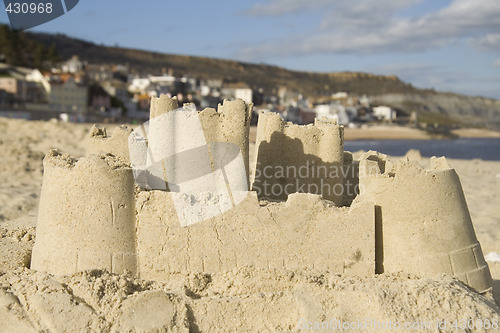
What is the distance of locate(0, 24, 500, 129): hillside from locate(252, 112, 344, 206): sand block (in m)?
86.2

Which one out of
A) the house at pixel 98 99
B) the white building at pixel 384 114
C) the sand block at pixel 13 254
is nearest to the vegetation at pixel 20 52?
the house at pixel 98 99

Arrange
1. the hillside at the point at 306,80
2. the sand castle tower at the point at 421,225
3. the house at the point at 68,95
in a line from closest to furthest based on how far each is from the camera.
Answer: the sand castle tower at the point at 421,225 → the house at the point at 68,95 → the hillside at the point at 306,80

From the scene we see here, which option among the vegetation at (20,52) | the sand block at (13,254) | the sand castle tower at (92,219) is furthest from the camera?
the vegetation at (20,52)

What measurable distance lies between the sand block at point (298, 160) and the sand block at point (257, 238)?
1754 millimetres

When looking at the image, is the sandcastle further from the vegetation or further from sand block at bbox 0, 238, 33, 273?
the vegetation

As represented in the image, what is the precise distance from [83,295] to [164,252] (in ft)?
3.98

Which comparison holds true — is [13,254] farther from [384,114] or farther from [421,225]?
[384,114]

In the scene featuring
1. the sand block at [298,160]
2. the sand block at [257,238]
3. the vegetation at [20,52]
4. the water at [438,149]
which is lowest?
the water at [438,149]

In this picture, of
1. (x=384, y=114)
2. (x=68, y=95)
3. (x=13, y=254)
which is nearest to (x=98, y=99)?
(x=68, y=95)

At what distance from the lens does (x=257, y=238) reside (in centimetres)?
826

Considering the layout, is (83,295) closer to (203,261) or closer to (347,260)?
(203,261)

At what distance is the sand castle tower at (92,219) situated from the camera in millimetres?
8125

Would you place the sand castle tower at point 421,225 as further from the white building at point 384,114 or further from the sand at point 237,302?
the white building at point 384,114

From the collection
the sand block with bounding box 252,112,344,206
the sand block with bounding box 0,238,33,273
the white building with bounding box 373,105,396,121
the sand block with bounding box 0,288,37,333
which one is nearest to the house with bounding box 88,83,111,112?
the sand block with bounding box 252,112,344,206
